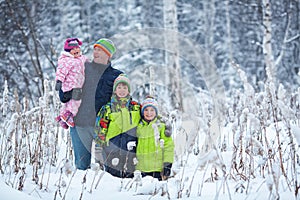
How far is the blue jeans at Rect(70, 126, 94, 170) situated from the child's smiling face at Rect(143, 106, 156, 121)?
51 cm

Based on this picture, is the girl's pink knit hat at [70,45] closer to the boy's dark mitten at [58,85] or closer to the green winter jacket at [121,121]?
the boy's dark mitten at [58,85]

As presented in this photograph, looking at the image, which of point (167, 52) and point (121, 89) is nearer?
point (121, 89)

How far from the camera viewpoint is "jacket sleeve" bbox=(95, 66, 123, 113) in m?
3.46


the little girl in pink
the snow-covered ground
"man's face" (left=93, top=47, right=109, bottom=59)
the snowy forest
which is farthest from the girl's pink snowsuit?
the snow-covered ground

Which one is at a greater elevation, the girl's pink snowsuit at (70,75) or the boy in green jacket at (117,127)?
the girl's pink snowsuit at (70,75)

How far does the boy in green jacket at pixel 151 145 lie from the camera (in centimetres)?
330

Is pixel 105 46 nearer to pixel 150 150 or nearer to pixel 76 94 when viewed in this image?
pixel 76 94

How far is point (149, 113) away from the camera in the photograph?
3406 millimetres

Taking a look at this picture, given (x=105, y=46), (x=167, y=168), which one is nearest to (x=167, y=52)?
(x=105, y=46)

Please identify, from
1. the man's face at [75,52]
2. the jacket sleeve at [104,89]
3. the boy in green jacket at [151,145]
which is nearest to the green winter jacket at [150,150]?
the boy in green jacket at [151,145]

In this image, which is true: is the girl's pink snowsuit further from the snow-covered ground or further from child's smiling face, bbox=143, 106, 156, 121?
the snow-covered ground

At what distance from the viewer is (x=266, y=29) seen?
9.41 meters

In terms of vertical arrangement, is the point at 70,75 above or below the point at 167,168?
above

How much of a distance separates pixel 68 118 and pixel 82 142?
9.9 inches
